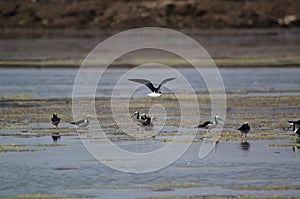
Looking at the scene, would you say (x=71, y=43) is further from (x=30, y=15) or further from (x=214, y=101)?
(x=214, y=101)

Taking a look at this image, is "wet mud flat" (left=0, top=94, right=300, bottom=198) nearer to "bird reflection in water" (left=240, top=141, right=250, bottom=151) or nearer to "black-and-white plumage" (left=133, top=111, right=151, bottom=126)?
"bird reflection in water" (left=240, top=141, right=250, bottom=151)

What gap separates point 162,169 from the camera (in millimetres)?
15148

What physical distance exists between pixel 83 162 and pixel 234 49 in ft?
123

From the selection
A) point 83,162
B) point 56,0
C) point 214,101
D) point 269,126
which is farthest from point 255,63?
point 56,0

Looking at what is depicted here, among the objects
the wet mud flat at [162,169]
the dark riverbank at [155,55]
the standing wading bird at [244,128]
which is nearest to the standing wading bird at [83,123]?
the wet mud flat at [162,169]

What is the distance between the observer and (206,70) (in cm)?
3781

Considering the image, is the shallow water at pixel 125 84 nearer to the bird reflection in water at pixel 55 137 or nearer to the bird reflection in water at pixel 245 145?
the bird reflection in water at pixel 55 137

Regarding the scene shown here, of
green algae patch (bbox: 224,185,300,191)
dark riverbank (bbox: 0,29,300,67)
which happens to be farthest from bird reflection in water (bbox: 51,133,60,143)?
dark riverbank (bbox: 0,29,300,67)

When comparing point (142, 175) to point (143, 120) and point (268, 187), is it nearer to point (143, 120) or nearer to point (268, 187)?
point (268, 187)

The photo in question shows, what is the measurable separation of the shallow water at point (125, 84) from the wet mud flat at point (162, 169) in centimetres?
552

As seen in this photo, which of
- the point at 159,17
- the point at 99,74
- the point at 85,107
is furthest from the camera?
the point at 159,17

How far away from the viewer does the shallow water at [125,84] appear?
94.9 ft

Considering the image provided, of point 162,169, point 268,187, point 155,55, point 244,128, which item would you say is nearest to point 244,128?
point 244,128

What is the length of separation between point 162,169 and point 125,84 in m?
17.5
